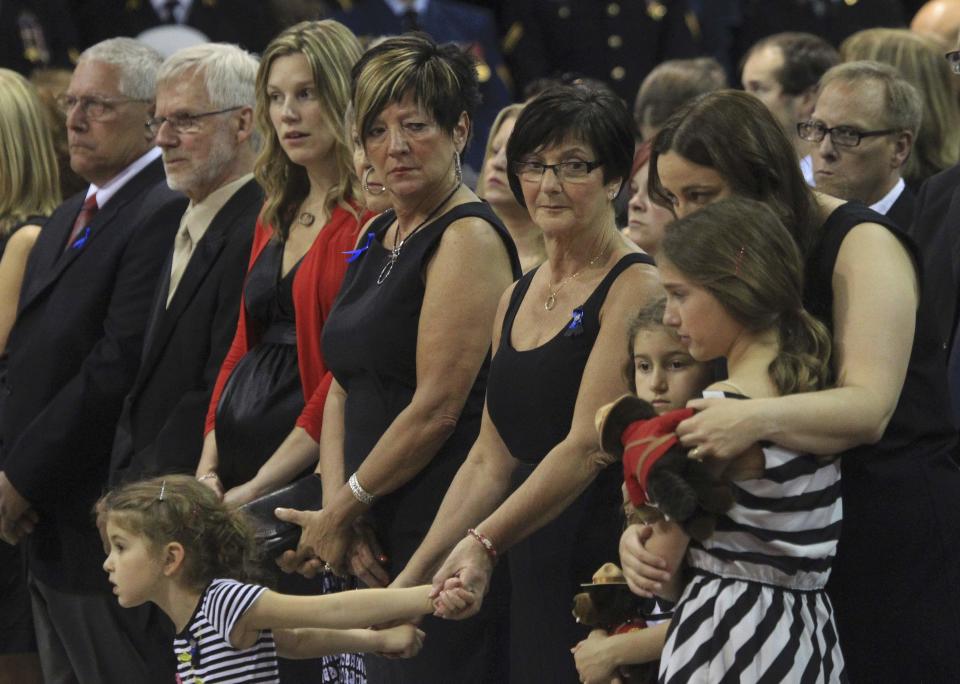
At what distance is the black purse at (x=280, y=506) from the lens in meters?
3.81

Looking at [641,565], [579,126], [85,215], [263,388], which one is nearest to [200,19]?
[85,215]

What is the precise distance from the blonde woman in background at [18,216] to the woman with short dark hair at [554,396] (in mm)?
2155

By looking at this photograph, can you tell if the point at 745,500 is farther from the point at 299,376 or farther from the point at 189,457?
the point at 189,457

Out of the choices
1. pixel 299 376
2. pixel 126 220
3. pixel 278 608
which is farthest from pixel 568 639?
pixel 126 220

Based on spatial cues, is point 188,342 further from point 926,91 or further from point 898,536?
point 926,91

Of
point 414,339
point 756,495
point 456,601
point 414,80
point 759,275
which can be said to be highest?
point 414,80

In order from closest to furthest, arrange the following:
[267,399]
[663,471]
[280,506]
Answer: [663,471]
[280,506]
[267,399]

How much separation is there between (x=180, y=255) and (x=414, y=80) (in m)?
1.26

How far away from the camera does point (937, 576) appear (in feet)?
9.75

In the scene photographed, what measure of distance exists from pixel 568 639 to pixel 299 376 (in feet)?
3.95

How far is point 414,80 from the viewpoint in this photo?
375cm

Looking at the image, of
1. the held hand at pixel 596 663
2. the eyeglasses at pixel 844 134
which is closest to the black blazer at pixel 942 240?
the eyeglasses at pixel 844 134

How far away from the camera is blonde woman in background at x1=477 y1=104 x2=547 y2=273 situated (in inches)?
191

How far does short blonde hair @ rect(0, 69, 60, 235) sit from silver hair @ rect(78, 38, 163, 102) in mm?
295
